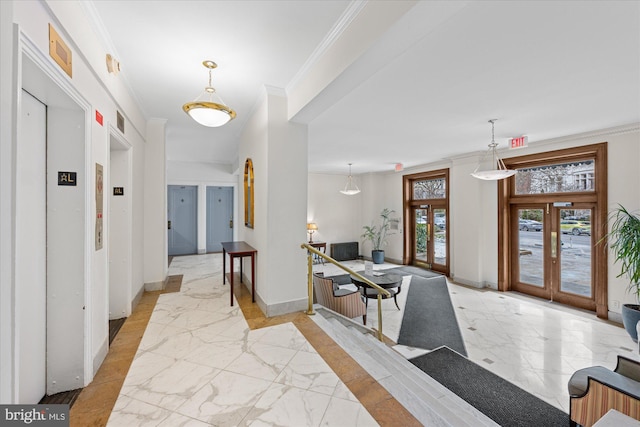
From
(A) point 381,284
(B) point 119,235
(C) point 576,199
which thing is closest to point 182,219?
(B) point 119,235

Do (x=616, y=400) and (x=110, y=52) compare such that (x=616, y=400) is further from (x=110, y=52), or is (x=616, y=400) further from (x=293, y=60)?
(x=110, y=52)

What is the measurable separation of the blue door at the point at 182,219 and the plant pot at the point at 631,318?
32.1ft

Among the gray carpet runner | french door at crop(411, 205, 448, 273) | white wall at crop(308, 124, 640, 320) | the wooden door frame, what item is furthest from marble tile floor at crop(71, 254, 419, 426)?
french door at crop(411, 205, 448, 273)

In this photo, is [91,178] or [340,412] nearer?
[340,412]

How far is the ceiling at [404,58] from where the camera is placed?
6.35ft

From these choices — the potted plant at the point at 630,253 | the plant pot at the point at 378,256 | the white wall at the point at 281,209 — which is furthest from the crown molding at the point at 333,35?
the plant pot at the point at 378,256

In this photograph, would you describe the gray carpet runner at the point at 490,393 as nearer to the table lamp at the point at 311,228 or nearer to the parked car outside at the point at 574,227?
the parked car outside at the point at 574,227

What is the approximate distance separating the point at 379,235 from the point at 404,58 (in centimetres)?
758

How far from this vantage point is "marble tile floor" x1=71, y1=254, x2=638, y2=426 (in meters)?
1.86

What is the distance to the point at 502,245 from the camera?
6.13 meters

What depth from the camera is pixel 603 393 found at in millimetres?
2102

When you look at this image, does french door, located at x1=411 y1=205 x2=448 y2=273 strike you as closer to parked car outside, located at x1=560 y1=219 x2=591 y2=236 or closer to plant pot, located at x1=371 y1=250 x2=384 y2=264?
plant pot, located at x1=371 y1=250 x2=384 y2=264

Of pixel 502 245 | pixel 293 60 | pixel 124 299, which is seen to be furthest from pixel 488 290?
pixel 124 299

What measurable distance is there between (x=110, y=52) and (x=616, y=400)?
5.11 metres
